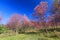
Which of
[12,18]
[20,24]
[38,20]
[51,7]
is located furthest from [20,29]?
[51,7]

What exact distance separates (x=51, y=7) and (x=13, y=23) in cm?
915

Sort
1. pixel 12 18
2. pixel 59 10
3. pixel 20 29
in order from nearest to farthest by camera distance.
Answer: pixel 59 10 → pixel 12 18 → pixel 20 29

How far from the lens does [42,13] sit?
40.5 feet

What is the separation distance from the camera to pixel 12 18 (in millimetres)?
17891

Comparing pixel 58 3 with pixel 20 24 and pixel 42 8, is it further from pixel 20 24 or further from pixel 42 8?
pixel 20 24

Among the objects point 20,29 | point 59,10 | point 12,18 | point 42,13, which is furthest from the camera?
point 20,29

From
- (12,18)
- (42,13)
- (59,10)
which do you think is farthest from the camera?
(12,18)

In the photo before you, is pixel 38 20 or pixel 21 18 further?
pixel 21 18

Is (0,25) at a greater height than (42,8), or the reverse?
(42,8)

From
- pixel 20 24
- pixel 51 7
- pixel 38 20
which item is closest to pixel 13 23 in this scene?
pixel 20 24

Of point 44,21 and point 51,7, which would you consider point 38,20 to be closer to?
point 44,21

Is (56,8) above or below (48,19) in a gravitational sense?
above

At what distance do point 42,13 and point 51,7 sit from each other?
117cm

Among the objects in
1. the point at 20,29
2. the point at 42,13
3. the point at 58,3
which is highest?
the point at 58,3
